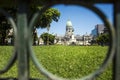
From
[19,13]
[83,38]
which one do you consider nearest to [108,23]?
[19,13]

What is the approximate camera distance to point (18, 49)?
7.48 feet

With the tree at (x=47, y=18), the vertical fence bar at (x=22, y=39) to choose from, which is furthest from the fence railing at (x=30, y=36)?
the tree at (x=47, y=18)

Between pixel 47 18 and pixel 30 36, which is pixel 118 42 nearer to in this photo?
pixel 30 36

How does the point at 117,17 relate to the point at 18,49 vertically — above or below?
above

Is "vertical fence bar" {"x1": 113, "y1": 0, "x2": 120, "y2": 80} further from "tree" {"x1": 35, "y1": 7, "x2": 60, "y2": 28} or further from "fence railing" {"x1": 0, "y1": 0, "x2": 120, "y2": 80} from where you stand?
"tree" {"x1": 35, "y1": 7, "x2": 60, "y2": 28}

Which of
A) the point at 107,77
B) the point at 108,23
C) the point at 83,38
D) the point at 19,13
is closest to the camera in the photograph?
the point at 108,23

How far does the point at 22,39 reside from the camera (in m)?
2.27

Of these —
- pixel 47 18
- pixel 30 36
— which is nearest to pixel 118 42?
pixel 30 36

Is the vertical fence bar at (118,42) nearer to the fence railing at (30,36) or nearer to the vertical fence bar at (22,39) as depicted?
the fence railing at (30,36)

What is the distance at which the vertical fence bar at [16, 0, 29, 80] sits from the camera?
88.7 inches

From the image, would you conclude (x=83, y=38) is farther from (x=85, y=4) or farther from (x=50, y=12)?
(x=85, y=4)

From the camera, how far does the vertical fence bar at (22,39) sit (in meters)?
2.25

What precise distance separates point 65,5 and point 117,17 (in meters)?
0.39

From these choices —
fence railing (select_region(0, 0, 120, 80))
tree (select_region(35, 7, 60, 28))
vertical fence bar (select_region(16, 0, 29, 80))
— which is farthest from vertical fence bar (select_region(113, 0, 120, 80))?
tree (select_region(35, 7, 60, 28))
